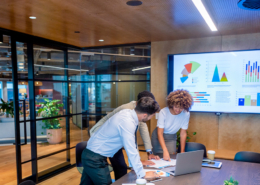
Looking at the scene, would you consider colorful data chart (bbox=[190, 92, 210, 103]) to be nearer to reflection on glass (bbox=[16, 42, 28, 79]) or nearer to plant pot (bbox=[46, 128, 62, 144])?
plant pot (bbox=[46, 128, 62, 144])

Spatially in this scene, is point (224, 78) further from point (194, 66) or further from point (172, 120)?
point (172, 120)

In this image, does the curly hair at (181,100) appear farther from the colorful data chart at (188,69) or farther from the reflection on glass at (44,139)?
the reflection on glass at (44,139)

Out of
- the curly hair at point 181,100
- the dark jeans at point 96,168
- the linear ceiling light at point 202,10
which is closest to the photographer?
the dark jeans at point 96,168

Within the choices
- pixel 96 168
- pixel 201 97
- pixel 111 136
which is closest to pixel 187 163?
pixel 111 136


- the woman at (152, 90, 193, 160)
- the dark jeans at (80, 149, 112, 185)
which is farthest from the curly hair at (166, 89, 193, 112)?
the dark jeans at (80, 149, 112, 185)

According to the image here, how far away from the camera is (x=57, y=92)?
15.7 ft

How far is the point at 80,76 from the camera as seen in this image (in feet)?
17.9

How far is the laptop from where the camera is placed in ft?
6.61

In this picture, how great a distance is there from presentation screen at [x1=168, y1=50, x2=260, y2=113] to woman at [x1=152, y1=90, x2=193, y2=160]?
5.26 feet

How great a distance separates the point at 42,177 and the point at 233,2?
4299mm

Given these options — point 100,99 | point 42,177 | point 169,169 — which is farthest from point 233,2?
point 42,177

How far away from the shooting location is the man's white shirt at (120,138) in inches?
77.7

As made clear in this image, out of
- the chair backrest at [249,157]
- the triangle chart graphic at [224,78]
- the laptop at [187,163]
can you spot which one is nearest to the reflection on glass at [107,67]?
the triangle chart graphic at [224,78]

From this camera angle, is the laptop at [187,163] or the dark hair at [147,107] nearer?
the laptop at [187,163]
